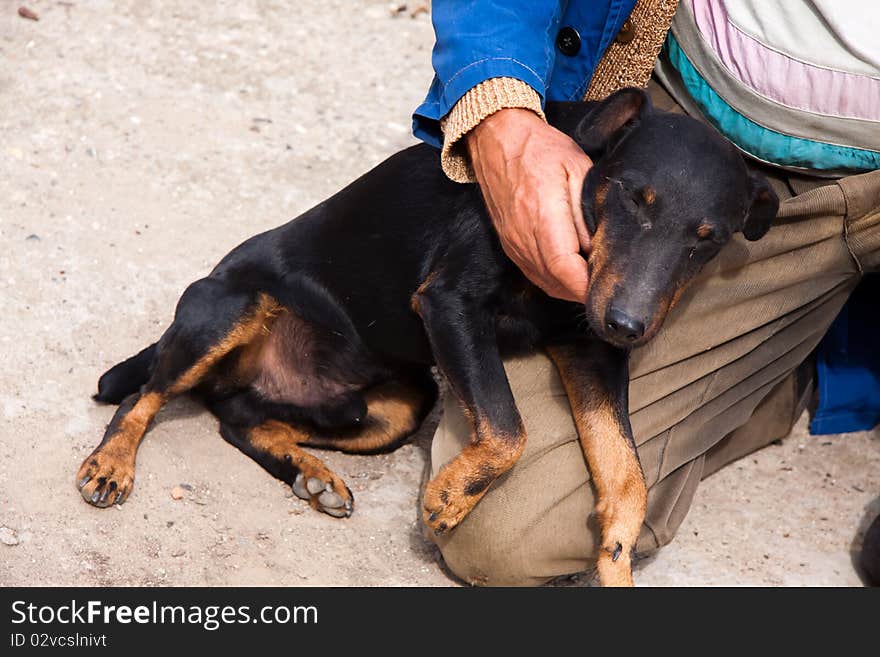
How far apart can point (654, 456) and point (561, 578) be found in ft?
1.75

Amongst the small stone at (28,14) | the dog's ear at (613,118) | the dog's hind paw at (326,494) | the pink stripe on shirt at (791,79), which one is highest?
the dog's ear at (613,118)

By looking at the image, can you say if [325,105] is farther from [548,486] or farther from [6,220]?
[548,486]

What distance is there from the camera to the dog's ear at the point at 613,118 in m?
3.20

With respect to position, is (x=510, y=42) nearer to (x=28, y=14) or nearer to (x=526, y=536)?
(x=526, y=536)

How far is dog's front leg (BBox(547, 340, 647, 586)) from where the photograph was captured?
3.51 metres

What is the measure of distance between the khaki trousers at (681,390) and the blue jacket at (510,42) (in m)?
0.80

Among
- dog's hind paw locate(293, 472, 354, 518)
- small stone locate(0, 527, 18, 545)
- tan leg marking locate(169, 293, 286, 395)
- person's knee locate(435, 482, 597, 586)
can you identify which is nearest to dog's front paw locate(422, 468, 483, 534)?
person's knee locate(435, 482, 597, 586)

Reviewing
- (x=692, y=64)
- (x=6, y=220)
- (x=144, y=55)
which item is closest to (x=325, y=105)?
(x=144, y=55)

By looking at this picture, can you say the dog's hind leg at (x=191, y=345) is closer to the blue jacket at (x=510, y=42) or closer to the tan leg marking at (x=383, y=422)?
the tan leg marking at (x=383, y=422)

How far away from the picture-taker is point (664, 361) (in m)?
3.86

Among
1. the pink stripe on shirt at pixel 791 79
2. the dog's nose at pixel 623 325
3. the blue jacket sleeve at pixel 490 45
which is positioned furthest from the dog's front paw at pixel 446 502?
the pink stripe on shirt at pixel 791 79

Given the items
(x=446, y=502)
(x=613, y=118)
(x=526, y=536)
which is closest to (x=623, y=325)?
(x=613, y=118)

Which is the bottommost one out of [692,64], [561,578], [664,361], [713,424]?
[561,578]

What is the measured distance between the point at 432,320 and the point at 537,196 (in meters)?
0.54
